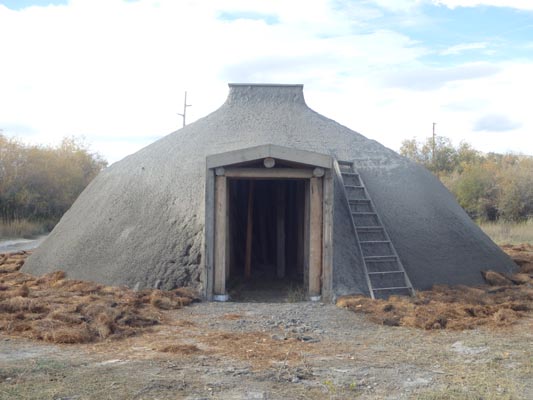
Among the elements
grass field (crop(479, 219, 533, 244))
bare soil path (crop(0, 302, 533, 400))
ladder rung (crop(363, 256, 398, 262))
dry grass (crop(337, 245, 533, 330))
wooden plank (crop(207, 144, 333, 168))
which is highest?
wooden plank (crop(207, 144, 333, 168))

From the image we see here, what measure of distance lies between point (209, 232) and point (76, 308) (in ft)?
7.60

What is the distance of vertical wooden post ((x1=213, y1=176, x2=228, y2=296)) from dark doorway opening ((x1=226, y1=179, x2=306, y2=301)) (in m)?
1.31

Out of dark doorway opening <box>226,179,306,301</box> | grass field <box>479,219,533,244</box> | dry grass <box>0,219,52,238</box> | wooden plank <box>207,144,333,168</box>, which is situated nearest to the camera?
wooden plank <box>207,144,333,168</box>

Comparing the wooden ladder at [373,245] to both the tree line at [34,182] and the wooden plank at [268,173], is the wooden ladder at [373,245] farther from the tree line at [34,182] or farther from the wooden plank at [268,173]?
the tree line at [34,182]

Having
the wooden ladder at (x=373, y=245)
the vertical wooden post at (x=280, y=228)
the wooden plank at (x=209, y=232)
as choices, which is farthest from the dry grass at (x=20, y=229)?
the wooden ladder at (x=373, y=245)

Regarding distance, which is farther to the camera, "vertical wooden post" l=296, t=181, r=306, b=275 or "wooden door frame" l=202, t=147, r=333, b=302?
"vertical wooden post" l=296, t=181, r=306, b=275

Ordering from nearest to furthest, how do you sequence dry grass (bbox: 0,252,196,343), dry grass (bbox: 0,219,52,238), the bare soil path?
the bare soil path, dry grass (bbox: 0,252,196,343), dry grass (bbox: 0,219,52,238)

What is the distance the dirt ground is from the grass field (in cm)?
1287

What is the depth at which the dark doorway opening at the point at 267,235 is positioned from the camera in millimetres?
12203

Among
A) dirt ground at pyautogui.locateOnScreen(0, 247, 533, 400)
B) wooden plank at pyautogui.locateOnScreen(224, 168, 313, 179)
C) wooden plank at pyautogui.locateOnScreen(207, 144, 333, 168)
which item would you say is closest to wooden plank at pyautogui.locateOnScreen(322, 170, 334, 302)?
wooden plank at pyautogui.locateOnScreen(224, 168, 313, 179)

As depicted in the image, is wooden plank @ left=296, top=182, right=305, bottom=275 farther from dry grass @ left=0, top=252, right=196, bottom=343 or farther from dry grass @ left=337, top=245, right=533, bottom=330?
dry grass @ left=0, top=252, right=196, bottom=343

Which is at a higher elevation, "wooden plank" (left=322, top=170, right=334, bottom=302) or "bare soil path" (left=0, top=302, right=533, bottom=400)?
"wooden plank" (left=322, top=170, right=334, bottom=302)

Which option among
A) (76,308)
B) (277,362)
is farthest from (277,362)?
(76,308)

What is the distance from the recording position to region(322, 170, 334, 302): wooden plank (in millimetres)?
9812
